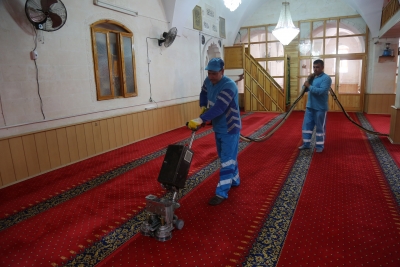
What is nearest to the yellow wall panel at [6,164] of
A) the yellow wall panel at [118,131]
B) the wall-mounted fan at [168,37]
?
the yellow wall panel at [118,131]

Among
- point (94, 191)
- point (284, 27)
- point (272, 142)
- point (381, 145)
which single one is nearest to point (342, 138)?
point (381, 145)

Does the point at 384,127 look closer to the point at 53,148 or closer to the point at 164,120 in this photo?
the point at 164,120

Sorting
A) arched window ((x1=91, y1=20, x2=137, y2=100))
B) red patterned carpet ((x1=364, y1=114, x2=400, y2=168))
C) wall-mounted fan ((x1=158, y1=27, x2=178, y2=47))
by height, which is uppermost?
wall-mounted fan ((x1=158, y1=27, x2=178, y2=47))

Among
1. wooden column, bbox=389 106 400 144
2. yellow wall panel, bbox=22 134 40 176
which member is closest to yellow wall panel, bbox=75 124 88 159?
yellow wall panel, bbox=22 134 40 176

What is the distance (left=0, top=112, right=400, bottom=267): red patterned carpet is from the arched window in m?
1.38

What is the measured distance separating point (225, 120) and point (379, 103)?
26.3 ft

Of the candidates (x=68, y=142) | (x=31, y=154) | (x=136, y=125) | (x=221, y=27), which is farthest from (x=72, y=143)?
(x=221, y=27)

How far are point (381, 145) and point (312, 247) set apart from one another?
365 cm

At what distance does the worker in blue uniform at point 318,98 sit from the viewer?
4.34 m

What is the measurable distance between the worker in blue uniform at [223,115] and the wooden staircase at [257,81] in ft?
22.9

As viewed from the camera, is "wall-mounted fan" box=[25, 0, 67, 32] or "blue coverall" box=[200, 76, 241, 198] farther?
"wall-mounted fan" box=[25, 0, 67, 32]

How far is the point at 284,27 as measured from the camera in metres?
7.33

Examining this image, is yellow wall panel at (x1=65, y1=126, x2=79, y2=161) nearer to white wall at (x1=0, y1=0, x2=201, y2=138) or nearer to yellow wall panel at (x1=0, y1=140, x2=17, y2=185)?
white wall at (x1=0, y1=0, x2=201, y2=138)

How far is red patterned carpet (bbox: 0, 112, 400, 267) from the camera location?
211 cm
